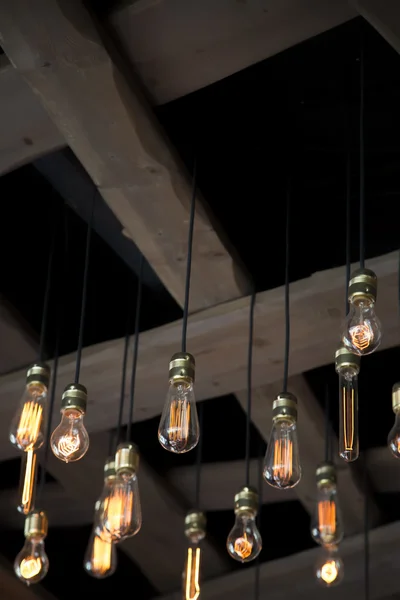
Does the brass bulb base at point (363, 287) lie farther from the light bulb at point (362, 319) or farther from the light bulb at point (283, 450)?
the light bulb at point (283, 450)

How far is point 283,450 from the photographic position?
202 cm

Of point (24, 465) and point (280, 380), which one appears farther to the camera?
point (280, 380)

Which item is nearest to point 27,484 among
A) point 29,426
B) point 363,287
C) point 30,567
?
point 29,426

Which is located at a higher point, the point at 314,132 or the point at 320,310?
the point at 314,132

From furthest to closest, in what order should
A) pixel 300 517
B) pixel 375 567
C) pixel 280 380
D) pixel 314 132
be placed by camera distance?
1. pixel 300 517
2. pixel 375 567
3. pixel 280 380
4. pixel 314 132

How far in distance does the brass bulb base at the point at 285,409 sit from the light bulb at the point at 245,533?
0.35 m

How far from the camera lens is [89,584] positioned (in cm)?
405

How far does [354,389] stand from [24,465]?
2.52ft

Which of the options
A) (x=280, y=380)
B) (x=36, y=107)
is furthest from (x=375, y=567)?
(x=36, y=107)

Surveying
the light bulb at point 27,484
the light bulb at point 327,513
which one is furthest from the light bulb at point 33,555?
the light bulb at point 327,513

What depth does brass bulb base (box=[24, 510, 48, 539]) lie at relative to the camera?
253cm

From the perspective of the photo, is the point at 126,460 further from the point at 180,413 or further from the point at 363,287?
the point at 363,287

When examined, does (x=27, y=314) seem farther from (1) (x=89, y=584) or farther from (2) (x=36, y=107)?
(1) (x=89, y=584)

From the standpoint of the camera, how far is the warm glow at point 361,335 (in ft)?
5.94
